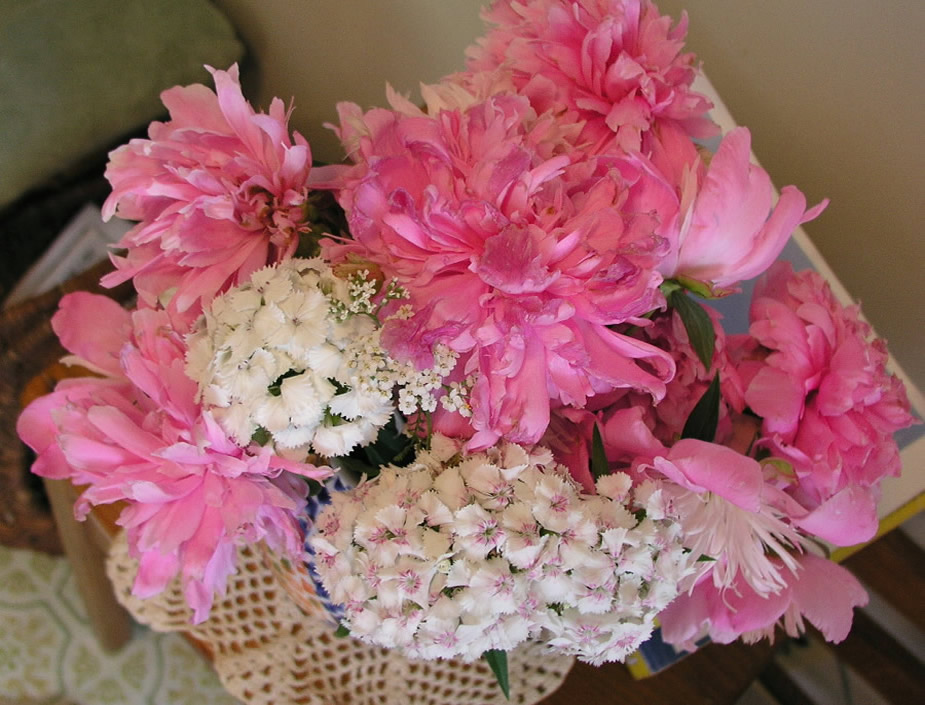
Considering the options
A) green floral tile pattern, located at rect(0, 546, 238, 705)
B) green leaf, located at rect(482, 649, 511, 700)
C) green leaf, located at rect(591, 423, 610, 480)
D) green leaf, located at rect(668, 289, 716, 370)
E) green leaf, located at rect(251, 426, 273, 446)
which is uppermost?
green leaf, located at rect(668, 289, 716, 370)

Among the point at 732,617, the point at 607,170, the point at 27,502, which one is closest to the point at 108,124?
the point at 27,502

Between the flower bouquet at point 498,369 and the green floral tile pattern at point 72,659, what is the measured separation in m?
1.00

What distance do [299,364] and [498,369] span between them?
0.10 metres

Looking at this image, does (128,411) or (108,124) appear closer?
(128,411)

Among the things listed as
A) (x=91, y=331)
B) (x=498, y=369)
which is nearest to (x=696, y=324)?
(x=498, y=369)

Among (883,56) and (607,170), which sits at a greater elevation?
(883,56)

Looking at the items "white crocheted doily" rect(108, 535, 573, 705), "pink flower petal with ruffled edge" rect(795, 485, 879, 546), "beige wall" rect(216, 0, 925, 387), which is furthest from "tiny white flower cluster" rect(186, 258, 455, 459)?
"beige wall" rect(216, 0, 925, 387)

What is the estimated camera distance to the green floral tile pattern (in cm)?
125

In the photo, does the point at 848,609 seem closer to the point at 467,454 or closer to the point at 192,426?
the point at 467,454

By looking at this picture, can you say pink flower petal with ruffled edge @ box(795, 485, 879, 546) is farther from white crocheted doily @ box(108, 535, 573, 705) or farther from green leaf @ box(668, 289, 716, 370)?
white crocheted doily @ box(108, 535, 573, 705)

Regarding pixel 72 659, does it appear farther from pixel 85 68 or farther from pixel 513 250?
pixel 513 250

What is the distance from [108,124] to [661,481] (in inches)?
40.6

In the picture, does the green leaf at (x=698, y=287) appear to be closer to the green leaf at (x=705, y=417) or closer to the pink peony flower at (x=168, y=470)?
the green leaf at (x=705, y=417)

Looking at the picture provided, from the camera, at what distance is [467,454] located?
39 centimetres
